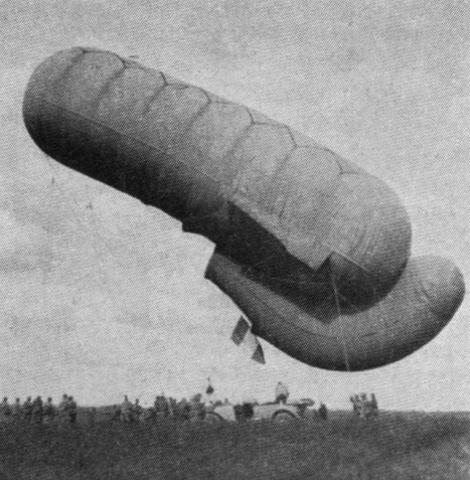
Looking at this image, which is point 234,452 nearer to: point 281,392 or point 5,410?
point 281,392

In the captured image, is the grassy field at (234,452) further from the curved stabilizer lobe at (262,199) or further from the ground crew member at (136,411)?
the ground crew member at (136,411)

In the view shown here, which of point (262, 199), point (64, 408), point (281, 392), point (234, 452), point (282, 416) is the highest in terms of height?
point (262, 199)

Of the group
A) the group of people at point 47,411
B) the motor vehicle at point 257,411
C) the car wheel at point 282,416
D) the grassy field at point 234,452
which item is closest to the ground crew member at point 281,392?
the motor vehicle at point 257,411

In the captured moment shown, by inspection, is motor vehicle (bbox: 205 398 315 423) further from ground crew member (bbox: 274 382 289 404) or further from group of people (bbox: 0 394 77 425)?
group of people (bbox: 0 394 77 425)

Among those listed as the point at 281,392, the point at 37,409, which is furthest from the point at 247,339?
the point at 37,409

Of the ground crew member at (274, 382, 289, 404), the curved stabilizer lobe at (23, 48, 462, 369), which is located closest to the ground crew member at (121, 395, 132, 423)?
the ground crew member at (274, 382, 289, 404)

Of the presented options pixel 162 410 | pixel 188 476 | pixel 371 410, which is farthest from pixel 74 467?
pixel 371 410
